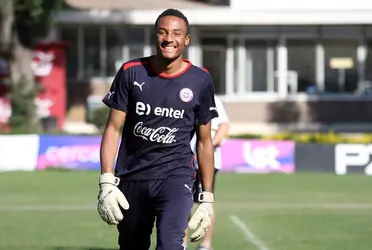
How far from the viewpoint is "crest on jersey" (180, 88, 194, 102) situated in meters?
7.01

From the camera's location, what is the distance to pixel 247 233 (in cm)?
1284

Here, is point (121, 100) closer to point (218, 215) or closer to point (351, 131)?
point (218, 215)

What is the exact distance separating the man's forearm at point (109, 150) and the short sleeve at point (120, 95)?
0.17m

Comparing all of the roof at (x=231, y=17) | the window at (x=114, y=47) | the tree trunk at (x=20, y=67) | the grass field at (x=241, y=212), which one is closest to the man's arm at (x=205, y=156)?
the grass field at (x=241, y=212)

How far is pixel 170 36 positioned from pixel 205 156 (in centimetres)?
91

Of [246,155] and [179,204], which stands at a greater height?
[179,204]

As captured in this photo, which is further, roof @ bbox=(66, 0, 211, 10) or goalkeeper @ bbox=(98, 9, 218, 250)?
roof @ bbox=(66, 0, 211, 10)

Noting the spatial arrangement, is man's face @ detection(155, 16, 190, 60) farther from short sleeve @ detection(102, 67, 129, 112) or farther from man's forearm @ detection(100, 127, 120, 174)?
man's forearm @ detection(100, 127, 120, 174)

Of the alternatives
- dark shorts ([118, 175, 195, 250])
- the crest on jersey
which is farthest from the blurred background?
the crest on jersey

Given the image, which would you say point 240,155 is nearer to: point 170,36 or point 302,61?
point 302,61

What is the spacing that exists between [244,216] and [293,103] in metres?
19.4

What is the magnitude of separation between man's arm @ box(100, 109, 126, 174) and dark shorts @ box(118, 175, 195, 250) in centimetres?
21

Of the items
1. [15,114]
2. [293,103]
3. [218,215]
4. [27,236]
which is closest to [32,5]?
[15,114]

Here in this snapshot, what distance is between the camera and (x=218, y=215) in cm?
1496
